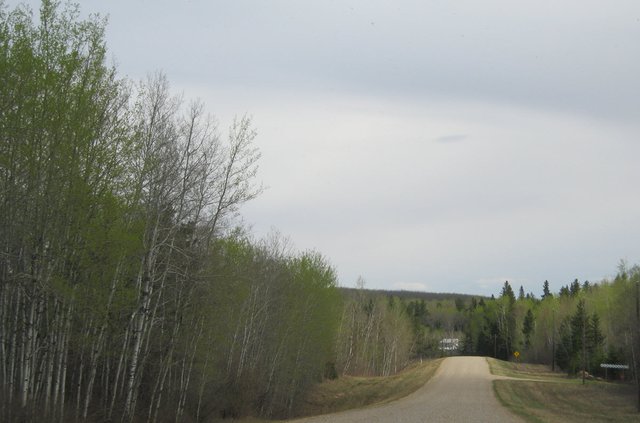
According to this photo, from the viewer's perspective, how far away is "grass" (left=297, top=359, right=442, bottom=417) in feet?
141

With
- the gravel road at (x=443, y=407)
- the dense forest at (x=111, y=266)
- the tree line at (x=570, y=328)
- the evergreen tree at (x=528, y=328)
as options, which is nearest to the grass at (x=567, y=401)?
the gravel road at (x=443, y=407)

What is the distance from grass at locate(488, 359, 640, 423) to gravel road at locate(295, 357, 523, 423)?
974 millimetres

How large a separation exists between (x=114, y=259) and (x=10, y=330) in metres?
3.23

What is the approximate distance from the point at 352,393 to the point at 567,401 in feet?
62.3

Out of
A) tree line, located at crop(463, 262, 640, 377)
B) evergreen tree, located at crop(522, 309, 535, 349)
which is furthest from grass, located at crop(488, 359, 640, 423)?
evergreen tree, located at crop(522, 309, 535, 349)

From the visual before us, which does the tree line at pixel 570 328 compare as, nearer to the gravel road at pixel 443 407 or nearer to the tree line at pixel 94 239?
the gravel road at pixel 443 407

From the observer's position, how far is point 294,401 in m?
46.6

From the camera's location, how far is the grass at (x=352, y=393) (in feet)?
141

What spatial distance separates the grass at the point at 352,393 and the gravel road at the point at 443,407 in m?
1.77

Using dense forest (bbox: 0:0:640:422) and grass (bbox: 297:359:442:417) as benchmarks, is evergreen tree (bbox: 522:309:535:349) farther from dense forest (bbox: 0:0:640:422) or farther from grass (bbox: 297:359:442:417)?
dense forest (bbox: 0:0:640:422)

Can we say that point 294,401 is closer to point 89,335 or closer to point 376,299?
point 89,335

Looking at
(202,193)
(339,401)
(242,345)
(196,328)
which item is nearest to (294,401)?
(339,401)

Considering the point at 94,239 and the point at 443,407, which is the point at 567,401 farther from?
the point at 94,239

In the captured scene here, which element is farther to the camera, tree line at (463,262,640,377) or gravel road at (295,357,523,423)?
tree line at (463,262,640,377)
